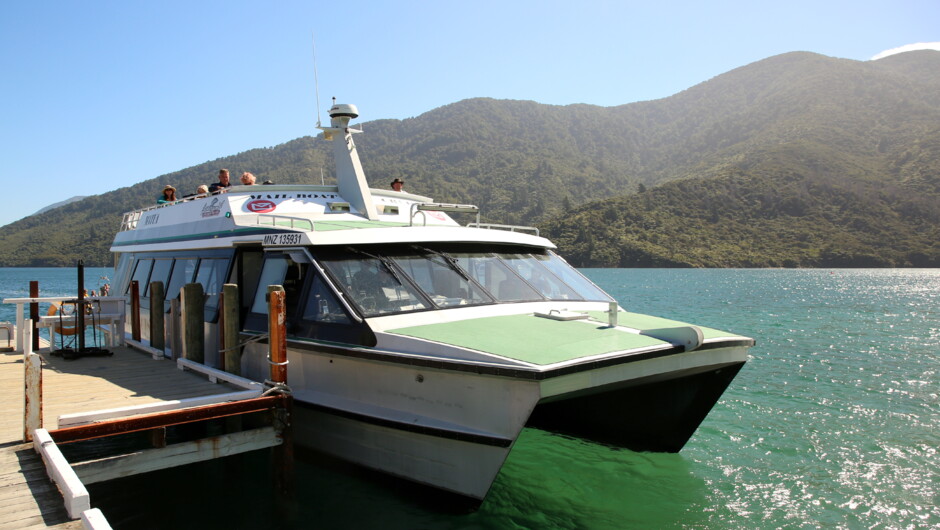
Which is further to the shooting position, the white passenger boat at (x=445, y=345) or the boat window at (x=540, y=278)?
the boat window at (x=540, y=278)

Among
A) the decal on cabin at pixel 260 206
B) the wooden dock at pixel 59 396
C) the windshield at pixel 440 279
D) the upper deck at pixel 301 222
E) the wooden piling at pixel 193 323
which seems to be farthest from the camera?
the decal on cabin at pixel 260 206

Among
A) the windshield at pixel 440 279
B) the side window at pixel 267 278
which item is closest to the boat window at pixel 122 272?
the side window at pixel 267 278

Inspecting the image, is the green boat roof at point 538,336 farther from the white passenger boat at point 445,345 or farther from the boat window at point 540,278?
the boat window at point 540,278

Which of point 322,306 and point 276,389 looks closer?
point 276,389

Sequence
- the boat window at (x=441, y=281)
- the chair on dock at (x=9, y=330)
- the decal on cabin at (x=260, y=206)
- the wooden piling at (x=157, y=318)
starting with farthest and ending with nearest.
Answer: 1. the chair on dock at (x=9, y=330)
2. the wooden piling at (x=157, y=318)
3. the decal on cabin at (x=260, y=206)
4. the boat window at (x=441, y=281)

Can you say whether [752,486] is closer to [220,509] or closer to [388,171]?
[220,509]

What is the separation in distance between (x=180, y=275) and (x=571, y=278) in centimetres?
624

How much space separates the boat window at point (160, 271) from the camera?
1082 cm

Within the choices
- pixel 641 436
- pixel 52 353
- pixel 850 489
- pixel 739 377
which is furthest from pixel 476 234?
pixel 739 377

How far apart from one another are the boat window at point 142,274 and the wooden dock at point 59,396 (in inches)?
58.7

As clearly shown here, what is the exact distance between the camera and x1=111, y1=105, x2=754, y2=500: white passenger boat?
5570 millimetres

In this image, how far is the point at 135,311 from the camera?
11391 mm

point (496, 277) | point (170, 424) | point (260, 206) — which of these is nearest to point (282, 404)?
point (170, 424)

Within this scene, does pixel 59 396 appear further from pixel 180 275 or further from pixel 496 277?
pixel 496 277
